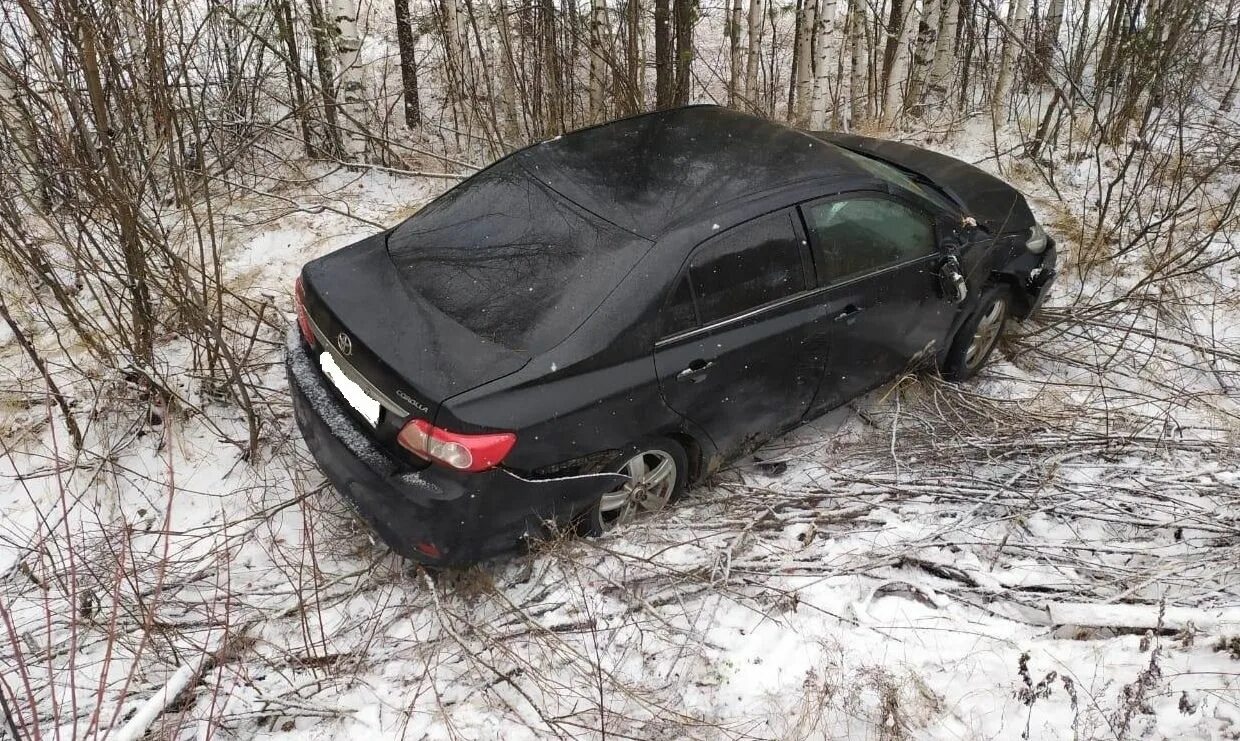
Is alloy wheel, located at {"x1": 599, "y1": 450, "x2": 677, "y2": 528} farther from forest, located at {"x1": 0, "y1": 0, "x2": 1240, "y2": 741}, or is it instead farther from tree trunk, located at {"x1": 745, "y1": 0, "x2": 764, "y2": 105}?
tree trunk, located at {"x1": 745, "y1": 0, "x2": 764, "y2": 105}

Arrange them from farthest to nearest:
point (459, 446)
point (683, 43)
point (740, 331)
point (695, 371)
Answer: point (683, 43) → point (740, 331) → point (695, 371) → point (459, 446)

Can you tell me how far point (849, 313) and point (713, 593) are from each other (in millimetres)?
1463

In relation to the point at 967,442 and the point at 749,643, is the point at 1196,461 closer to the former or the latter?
the point at 967,442

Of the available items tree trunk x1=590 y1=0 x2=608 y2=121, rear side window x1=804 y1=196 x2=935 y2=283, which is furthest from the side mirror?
tree trunk x1=590 y1=0 x2=608 y2=121

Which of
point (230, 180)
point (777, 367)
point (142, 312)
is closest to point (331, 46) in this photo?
point (230, 180)

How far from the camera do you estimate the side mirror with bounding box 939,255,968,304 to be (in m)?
3.97

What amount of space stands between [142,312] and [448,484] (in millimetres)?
2430

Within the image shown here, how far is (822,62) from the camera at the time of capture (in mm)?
7953

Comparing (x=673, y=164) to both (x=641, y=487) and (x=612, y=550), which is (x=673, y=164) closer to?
(x=641, y=487)

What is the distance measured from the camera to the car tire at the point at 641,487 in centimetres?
324

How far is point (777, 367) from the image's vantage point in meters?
3.50

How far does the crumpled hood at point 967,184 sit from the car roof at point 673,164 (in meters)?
1.09

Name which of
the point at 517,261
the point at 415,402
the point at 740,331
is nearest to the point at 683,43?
the point at 740,331

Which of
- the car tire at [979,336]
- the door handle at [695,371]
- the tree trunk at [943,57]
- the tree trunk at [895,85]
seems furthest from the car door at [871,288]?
the tree trunk at [943,57]
